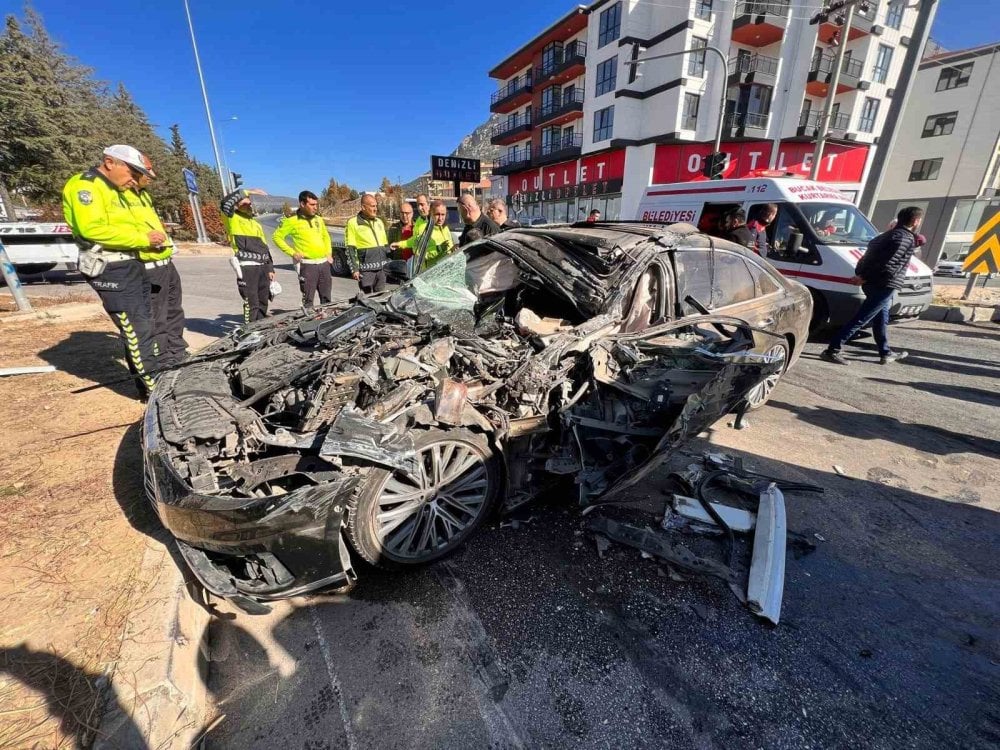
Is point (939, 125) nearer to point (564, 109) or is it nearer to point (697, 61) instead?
point (697, 61)

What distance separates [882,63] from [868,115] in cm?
252

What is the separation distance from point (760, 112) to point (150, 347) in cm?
2912

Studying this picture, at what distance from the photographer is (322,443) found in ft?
6.33

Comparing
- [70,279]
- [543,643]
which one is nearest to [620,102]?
[70,279]

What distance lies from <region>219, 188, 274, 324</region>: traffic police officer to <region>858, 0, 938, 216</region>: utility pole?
948 centimetres

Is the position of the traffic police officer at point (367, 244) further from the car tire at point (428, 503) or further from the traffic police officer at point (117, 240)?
the car tire at point (428, 503)

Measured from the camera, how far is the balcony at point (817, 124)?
77.4ft

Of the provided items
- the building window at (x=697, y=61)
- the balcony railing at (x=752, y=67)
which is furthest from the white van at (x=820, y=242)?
the balcony railing at (x=752, y=67)

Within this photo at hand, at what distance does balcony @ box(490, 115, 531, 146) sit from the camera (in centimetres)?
3281

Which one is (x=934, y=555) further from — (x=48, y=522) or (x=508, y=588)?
(x=48, y=522)

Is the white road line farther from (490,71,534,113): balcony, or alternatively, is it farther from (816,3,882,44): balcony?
(490,71,534,113): balcony

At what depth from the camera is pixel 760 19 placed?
21234mm

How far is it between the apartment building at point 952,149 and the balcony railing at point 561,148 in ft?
59.0

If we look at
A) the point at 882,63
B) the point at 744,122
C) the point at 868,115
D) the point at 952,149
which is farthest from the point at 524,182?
the point at 952,149
